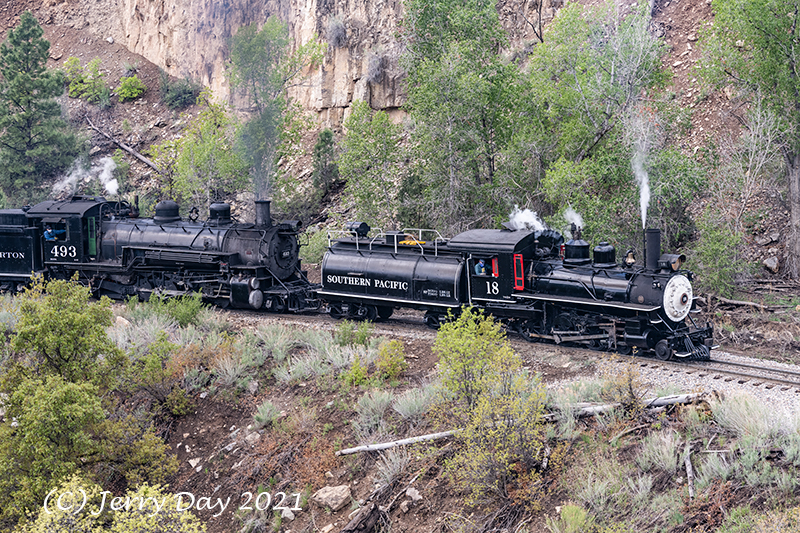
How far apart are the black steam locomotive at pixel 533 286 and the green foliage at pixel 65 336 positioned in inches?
307

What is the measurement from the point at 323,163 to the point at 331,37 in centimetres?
825

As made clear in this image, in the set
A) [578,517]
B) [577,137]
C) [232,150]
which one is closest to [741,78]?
[577,137]

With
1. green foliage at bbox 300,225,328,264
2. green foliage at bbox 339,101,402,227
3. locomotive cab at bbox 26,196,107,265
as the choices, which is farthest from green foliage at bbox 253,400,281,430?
green foliage at bbox 300,225,328,264

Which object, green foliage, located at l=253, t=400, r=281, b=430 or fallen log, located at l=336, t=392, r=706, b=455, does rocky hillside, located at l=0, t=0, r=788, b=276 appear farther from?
green foliage, located at l=253, t=400, r=281, b=430

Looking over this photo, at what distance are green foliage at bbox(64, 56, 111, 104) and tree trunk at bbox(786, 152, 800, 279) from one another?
46.3 meters

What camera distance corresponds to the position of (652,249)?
15.2 metres

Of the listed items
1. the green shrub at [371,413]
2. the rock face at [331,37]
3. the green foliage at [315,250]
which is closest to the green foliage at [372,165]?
the green foliage at [315,250]

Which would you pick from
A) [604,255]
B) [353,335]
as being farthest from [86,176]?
[604,255]

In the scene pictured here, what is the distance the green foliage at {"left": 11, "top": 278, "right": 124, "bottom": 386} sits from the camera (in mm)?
12727

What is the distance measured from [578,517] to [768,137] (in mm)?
17357

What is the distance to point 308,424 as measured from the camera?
14.2m


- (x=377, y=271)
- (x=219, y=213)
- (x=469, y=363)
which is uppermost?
(x=219, y=213)

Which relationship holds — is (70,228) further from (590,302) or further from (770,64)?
(770,64)

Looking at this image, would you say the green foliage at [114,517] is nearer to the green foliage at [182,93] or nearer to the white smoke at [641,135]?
the white smoke at [641,135]
